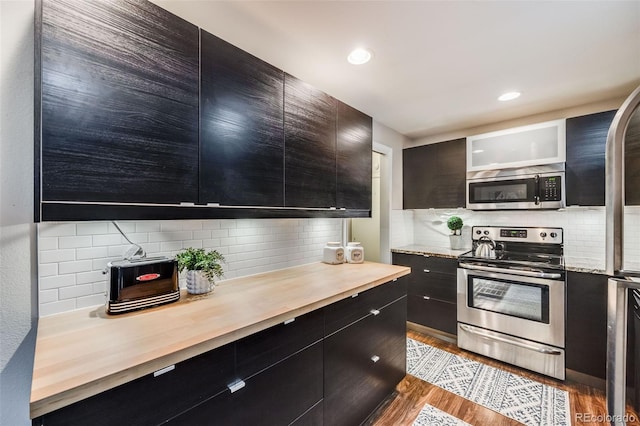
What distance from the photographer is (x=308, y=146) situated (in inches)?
70.6

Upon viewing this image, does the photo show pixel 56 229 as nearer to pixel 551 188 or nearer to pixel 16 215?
pixel 16 215

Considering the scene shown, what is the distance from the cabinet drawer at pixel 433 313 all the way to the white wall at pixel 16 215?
306 cm

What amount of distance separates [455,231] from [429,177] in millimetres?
748

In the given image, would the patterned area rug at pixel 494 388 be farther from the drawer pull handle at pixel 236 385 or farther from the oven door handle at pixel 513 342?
the drawer pull handle at pixel 236 385

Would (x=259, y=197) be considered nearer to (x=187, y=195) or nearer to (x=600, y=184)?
(x=187, y=195)

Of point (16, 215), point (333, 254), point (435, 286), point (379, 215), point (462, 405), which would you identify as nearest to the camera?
point (16, 215)

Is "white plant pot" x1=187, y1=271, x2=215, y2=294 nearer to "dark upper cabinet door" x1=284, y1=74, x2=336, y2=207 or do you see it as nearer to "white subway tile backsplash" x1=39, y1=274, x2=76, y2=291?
"white subway tile backsplash" x1=39, y1=274, x2=76, y2=291

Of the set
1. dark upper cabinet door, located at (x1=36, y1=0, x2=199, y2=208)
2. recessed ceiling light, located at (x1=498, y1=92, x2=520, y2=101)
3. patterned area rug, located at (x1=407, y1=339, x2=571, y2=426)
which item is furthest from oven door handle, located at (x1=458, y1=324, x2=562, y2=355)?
dark upper cabinet door, located at (x1=36, y1=0, x2=199, y2=208)

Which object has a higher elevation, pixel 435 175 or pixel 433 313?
pixel 435 175

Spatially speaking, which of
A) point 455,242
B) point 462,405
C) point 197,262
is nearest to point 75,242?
point 197,262

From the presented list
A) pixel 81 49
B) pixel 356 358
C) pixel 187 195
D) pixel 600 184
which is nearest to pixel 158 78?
pixel 81 49

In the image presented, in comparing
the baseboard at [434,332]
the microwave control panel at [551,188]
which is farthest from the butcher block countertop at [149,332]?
the microwave control panel at [551,188]

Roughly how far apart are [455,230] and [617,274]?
237 cm

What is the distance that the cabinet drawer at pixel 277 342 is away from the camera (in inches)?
41.7
